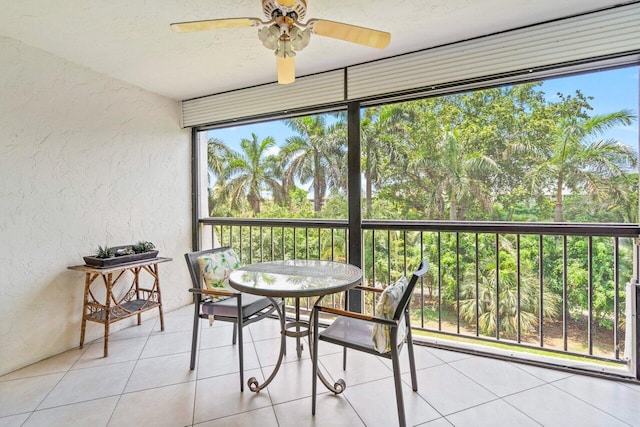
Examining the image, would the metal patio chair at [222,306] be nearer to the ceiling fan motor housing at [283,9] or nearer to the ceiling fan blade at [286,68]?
the ceiling fan blade at [286,68]

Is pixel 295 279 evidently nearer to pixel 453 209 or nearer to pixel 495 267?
pixel 495 267

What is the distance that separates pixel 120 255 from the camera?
2.59 metres

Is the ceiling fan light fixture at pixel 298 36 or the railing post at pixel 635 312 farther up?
the ceiling fan light fixture at pixel 298 36

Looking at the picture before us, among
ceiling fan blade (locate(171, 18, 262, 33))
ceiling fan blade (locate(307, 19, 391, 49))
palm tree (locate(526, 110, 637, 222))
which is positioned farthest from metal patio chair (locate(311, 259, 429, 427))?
palm tree (locate(526, 110, 637, 222))

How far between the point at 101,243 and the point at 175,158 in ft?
4.01

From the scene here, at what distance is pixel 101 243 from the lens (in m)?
2.71

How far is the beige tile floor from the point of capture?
159cm

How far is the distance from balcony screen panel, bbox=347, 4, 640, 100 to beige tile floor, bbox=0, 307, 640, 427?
2.17 metres

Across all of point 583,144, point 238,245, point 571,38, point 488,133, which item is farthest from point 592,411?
point 488,133

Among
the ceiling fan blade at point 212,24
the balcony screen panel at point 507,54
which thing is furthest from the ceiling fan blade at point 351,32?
the balcony screen panel at point 507,54

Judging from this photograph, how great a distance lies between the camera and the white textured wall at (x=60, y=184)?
215cm

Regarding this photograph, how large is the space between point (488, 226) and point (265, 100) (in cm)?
240

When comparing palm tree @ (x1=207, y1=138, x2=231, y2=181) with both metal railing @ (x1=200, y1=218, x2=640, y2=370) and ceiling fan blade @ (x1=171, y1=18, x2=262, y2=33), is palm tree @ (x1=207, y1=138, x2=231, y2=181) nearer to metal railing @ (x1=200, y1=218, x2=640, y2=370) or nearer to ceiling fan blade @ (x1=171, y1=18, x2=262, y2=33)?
metal railing @ (x1=200, y1=218, x2=640, y2=370)

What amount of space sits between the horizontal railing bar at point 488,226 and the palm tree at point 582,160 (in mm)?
2060
